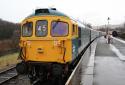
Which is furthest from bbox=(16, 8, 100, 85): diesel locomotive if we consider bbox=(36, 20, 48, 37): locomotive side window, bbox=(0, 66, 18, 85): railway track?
bbox=(0, 66, 18, 85): railway track

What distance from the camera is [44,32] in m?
13.5

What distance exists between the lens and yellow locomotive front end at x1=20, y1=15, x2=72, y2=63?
13039 mm

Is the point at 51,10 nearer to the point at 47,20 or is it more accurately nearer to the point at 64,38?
the point at 47,20

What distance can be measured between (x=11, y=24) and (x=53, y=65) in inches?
2040

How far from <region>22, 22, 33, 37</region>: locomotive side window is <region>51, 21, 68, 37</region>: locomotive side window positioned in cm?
104

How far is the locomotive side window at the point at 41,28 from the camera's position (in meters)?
13.5

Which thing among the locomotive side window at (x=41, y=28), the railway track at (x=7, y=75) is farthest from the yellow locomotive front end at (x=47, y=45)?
the railway track at (x=7, y=75)

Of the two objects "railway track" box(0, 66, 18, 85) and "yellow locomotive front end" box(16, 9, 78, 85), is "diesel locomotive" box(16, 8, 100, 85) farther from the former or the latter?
"railway track" box(0, 66, 18, 85)

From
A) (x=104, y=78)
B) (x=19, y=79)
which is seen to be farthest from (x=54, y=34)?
(x=19, y=79)

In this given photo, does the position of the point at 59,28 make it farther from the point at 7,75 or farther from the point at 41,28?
the point at 7,75

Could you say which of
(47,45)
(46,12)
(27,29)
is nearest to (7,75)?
(27,29)

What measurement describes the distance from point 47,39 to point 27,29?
4.02ft

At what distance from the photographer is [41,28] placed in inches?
535

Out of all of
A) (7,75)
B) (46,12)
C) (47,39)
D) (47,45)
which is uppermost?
(46,12)
